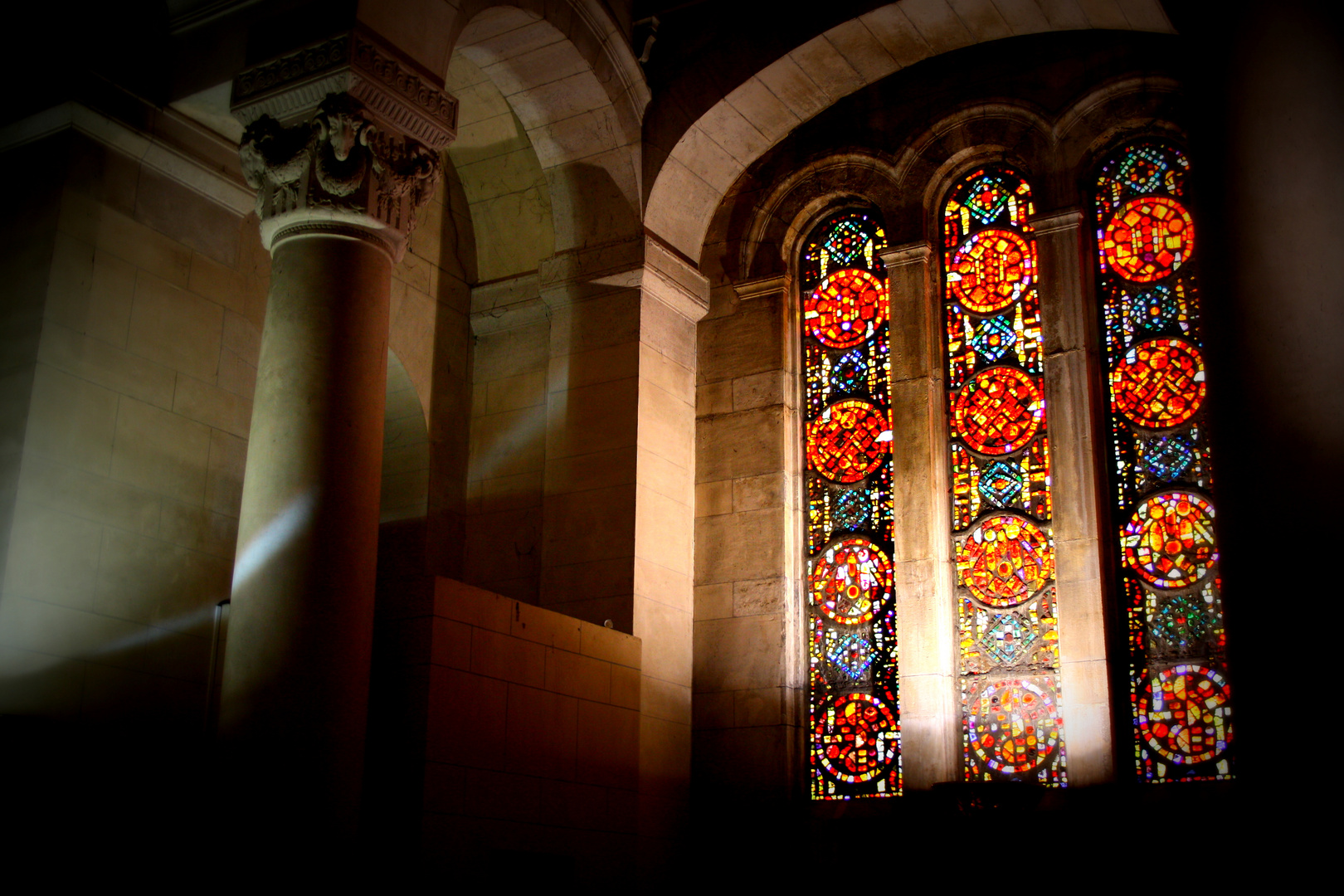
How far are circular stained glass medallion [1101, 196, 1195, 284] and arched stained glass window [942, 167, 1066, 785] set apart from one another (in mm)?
584

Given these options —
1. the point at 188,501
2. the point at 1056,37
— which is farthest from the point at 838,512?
the point at 188,501

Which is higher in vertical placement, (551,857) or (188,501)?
(188,501)

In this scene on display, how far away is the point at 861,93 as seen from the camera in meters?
10.7

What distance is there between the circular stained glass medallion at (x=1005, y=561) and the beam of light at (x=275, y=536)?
4.89m

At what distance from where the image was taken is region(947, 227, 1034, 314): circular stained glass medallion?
32.5 feet

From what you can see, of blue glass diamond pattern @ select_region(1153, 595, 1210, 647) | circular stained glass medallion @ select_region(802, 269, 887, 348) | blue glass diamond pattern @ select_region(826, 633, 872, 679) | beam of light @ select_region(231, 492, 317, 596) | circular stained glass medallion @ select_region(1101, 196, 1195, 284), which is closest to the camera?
beam of light @ select_region(231, 492, 317, 596)

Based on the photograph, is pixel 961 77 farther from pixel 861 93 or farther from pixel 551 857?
pixel 551 857

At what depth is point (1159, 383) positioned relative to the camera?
9164mm

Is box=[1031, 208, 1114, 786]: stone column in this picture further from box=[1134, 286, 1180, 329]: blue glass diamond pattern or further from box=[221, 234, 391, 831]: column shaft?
box=[221, 234, 391, 831]: column shaft

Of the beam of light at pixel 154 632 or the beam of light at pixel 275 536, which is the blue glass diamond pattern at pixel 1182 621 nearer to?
the beam of light at pixel 275 536

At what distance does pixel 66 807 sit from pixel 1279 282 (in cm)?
619

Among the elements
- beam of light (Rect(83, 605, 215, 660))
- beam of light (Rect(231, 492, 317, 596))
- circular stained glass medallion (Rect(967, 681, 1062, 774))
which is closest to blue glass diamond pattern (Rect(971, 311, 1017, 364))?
circular stained glass medallion (Rect(967, 681, 1062, 774))

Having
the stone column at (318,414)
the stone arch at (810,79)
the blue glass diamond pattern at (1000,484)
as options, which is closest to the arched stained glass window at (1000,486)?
the blue glass diamond pattern at (1000,484)

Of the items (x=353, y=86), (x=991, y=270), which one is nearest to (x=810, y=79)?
(x=991, y=270)
